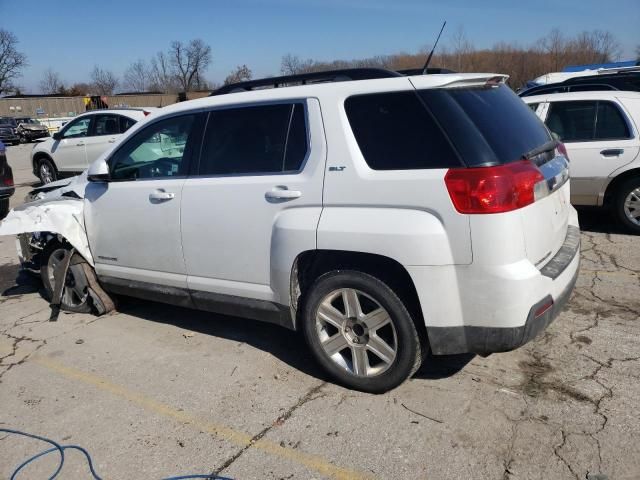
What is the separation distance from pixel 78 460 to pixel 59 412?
0.62 m

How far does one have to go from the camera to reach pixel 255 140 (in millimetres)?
3781

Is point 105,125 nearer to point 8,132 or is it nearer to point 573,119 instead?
point 573,119

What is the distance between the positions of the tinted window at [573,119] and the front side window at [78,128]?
10507mm

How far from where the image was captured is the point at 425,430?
3.02 metres

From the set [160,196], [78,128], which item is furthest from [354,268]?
[78,128]

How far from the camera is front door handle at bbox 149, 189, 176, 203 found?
410 centimetres

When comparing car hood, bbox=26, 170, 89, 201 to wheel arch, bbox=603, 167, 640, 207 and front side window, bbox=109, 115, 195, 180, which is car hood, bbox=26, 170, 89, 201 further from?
wheel arch, bbox=603, 167, 640, 207

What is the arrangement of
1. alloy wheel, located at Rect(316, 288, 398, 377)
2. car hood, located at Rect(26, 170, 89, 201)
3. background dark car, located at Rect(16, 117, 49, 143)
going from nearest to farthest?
1. alloy wheel, located at Rect(316, 288, 398, 377)
2. car hood, located at Rect(26, 170, 89, 201)
3. background dark car, located at Rect(16, 117, 49, 143)

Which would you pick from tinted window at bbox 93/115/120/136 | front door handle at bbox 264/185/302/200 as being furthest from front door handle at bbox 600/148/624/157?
tinted window at bbox 93/115/120/136

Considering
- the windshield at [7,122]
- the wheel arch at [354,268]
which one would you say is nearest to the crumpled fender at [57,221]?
the wheel arch at [354,268]

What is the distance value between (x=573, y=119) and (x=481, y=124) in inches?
182

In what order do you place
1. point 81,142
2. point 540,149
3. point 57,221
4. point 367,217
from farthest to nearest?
point 81,142 → point 57,221 → point 540,149 → point 367,217

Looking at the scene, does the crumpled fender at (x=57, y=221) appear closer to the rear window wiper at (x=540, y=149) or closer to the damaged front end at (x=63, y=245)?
the damaged front end at (x=63, y=245)

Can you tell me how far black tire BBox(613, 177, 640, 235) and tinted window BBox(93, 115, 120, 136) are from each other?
10391 millimetres
